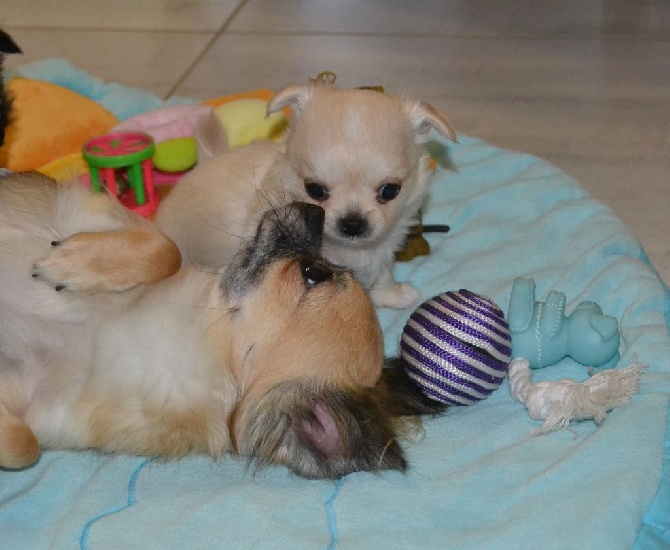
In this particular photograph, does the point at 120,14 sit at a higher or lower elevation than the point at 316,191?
lower

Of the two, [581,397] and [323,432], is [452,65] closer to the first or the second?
[581,397]

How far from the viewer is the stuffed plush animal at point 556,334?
2432 millimetres

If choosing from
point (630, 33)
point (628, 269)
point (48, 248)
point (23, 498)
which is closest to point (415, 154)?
point (628, 269)

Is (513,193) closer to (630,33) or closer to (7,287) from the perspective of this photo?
(7,287)

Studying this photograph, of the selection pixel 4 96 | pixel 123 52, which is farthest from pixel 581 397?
pixel 123 52

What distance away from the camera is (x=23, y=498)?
2.19 metres

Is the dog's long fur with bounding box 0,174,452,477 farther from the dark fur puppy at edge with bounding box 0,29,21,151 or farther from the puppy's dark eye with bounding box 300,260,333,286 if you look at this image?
the dark fur puppy at edge with bounding box 0,29,21,151

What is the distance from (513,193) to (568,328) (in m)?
1.08

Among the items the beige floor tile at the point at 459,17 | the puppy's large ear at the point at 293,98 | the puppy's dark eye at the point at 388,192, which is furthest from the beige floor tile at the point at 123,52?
the puppy's dark eye at the point at 388,192

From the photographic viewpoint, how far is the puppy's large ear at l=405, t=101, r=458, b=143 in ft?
9.37

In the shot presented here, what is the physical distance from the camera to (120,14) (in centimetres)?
582

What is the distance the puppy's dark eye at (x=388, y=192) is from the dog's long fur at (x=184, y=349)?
626 millimetres

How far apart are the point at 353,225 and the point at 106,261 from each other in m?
0.90

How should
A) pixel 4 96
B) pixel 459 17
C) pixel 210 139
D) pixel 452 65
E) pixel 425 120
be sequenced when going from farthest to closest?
pixel 459 17 < pixel 452 65 < pixel 210 139 < pixel 425 120 < pixel 4 96
